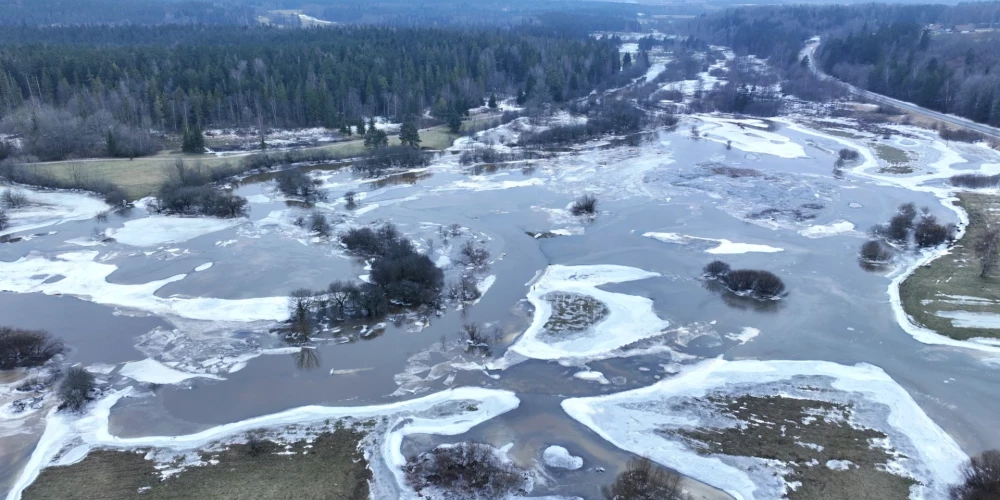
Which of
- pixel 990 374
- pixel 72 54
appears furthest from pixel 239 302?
pixel 72 54

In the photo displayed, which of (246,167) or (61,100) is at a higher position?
(61,100)

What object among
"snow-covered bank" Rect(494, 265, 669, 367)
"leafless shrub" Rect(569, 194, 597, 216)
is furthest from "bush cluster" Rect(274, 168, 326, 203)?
"snow-covered bank" Rect(494, 265, 669, 367)

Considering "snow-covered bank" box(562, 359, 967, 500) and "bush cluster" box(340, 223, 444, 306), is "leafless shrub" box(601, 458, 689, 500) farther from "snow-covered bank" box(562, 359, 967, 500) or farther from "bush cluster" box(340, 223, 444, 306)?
"bush cluster" box(340, 223, 444, 306)

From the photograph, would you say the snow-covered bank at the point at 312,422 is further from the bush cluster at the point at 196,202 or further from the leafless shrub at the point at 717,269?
the bush cluster at the point at 196,202

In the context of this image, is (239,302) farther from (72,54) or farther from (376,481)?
(72,54)

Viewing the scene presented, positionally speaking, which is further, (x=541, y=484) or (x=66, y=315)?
(x=66, y=315)

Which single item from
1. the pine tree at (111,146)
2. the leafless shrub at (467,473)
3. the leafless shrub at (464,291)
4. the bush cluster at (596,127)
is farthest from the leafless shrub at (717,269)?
the pine tree at (111,146)
